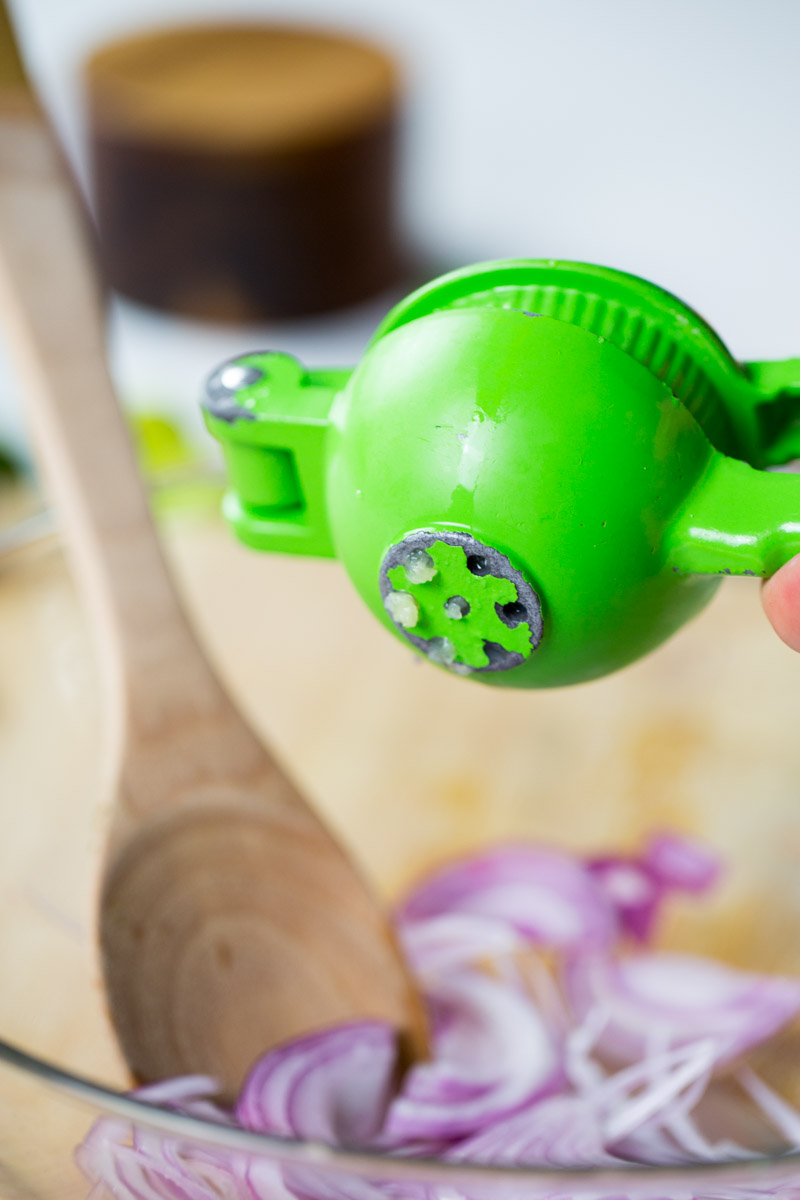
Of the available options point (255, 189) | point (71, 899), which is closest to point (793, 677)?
point (71, 899)

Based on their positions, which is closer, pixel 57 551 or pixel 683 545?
pixel 683 545

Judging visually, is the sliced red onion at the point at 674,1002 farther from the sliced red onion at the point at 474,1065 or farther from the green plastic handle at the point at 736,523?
the green plastic handle at the point at 736,523

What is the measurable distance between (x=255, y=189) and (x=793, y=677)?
856mm

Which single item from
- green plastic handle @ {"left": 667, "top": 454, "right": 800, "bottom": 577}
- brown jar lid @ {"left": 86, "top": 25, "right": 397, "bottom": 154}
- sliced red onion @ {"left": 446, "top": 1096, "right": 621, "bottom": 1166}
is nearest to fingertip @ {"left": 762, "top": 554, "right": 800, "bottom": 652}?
green plastic handle @ {"left": 667, "top": 454, "right": 800, "bottom": 577}

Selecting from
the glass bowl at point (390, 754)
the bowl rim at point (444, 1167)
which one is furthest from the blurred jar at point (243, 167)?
the bowl rim at point (444, 1167)

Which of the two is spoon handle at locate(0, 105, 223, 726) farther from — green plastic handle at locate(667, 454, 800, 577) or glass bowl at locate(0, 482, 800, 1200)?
green plastic handle at locate(667, 454, 800, 577)

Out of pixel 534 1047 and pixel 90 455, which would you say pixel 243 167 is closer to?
pixel 90 455

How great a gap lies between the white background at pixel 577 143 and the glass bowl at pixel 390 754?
74 centimetres

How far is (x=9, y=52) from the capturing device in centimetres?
37

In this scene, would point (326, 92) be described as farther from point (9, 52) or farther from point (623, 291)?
point (623, 291)

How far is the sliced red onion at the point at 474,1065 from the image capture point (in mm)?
354

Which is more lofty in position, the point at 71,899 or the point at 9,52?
the point at 9,52

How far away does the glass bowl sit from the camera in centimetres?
42

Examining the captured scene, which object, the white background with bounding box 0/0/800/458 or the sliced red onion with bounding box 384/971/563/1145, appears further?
the white background with bounding box 0/0/800/458
